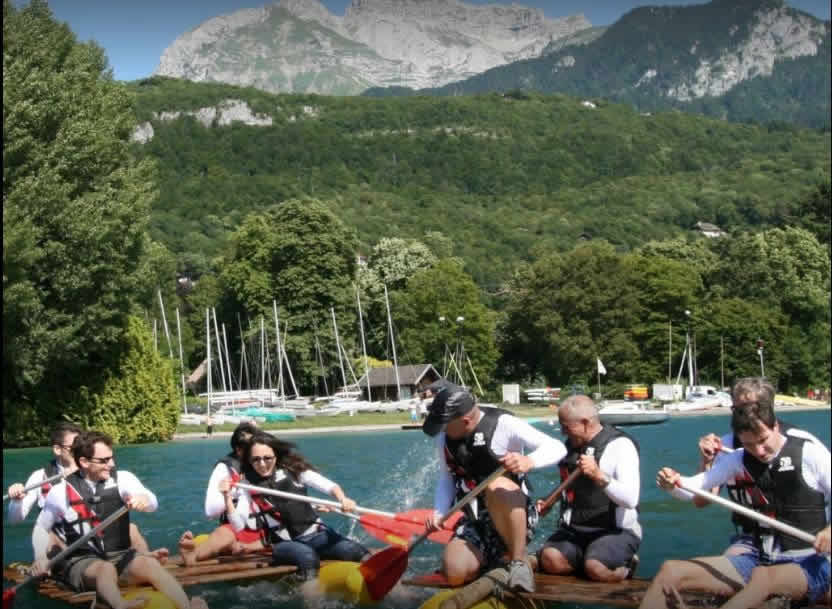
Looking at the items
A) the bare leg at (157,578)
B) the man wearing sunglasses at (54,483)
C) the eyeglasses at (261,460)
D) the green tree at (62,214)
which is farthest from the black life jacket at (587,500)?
the green tree at (62,214)

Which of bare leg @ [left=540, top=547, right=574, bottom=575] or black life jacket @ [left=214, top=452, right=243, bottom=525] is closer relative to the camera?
bare leg @ [left=540, top=547, right=574, bottom=575]

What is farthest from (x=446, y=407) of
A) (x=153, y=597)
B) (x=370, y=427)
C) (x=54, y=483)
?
(x=370, y=427)

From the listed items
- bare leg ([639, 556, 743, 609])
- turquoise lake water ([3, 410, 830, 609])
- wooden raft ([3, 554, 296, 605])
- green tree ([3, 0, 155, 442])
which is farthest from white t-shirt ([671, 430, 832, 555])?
green tree ([3, 0, 155, 442])

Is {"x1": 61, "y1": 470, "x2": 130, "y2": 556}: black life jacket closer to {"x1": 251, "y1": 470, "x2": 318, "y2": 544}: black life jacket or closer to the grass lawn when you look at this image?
{"x1": 251, "y1": 470, "x2": 318, "y2": 544}: black life jacket

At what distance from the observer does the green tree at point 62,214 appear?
1111 inches

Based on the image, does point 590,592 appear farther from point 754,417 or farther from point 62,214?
point 62,214

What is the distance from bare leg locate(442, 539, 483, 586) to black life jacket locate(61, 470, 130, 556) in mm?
2645

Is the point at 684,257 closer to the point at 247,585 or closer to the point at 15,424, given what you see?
the point at 15,424

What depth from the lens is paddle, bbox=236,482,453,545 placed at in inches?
399

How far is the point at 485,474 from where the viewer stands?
8.30 m

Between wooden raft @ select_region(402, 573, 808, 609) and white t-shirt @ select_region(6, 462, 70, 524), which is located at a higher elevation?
white t-shirt @ select_region(6, 462, 70, 524)

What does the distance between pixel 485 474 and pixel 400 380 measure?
51.9 metres

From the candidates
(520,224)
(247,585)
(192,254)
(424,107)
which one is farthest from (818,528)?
(424,107)

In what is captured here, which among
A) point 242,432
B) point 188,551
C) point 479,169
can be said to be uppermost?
point 479,169
